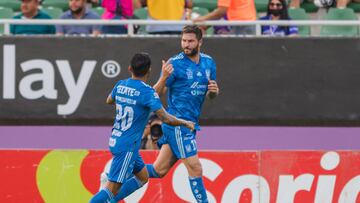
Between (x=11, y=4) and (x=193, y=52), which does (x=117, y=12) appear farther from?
(x=193, y=52)

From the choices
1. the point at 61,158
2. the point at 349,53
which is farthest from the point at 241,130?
the point at 61,158

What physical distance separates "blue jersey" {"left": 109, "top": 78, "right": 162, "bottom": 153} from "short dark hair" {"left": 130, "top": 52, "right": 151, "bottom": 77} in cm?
9

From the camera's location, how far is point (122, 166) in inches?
463

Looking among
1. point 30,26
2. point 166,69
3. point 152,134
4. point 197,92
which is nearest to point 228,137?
point 152,134

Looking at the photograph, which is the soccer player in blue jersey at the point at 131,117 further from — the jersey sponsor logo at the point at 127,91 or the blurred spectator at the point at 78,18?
the blurred spectator at the point at 78,18

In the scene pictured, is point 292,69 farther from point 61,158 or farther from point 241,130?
point 61,158

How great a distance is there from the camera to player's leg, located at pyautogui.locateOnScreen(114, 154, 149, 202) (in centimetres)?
1216

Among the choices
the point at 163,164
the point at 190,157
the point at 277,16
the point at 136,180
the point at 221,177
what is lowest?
the point at 221,177

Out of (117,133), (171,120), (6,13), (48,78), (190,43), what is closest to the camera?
(171,120)

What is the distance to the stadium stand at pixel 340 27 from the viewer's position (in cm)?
1545

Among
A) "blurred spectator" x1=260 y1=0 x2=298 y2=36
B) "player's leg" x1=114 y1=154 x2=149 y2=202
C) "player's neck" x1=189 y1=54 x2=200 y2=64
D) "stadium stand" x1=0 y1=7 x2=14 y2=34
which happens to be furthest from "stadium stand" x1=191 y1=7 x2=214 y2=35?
"player's leg" x1=114 y1=154 x2=149 y2=202

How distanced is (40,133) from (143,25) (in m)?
2.00

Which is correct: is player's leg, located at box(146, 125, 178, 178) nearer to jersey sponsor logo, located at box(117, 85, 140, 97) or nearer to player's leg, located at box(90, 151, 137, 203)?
player's leg, located at box(90, 151, 137, 203)

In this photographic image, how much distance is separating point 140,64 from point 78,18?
3.70 metres
